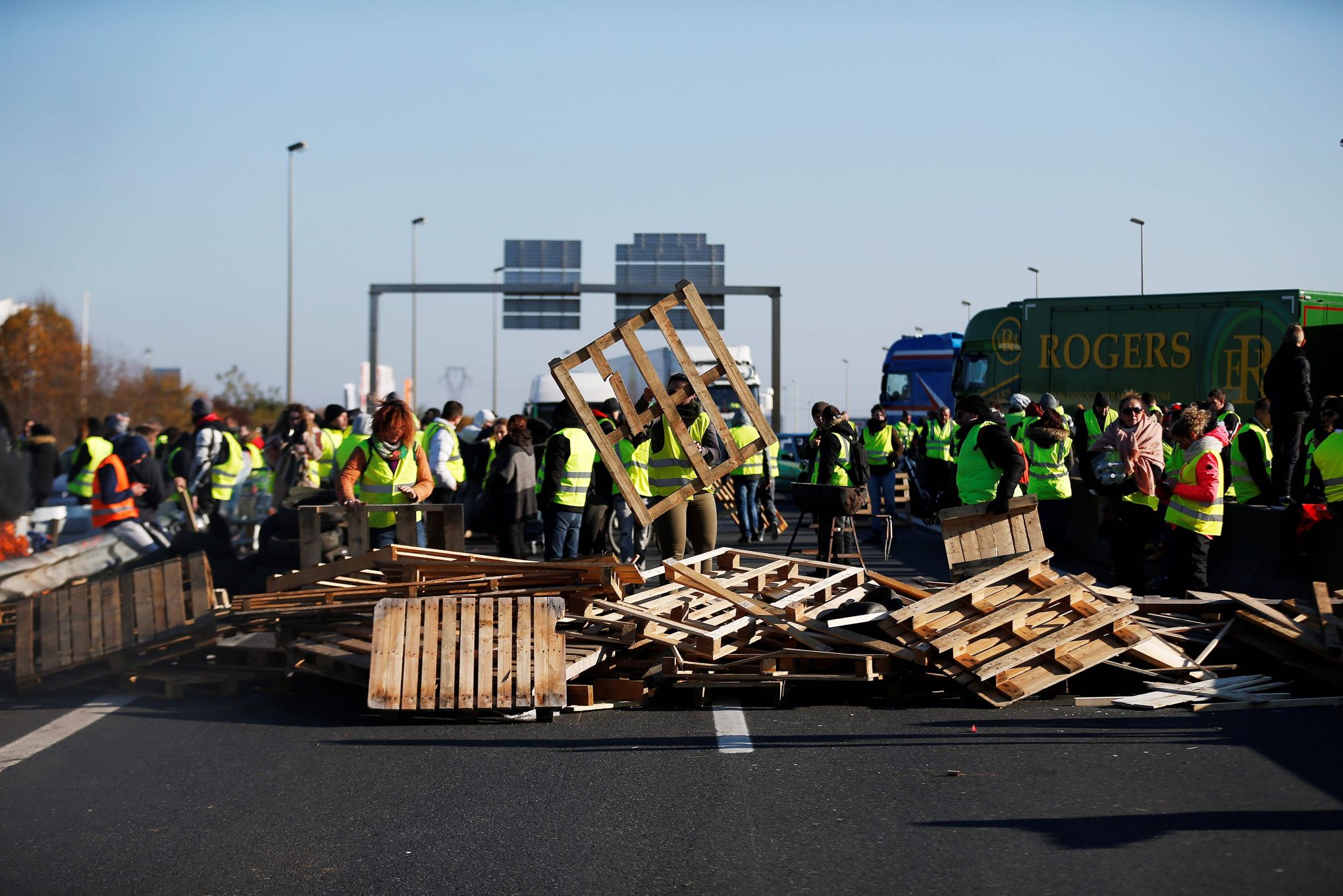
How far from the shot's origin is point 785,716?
25.4 feet

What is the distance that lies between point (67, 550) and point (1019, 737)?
8527 mm

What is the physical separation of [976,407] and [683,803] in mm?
6239

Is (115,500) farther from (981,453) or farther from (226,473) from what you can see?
(981,453)

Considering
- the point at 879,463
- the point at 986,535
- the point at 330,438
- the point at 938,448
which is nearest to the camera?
the point at 986,535

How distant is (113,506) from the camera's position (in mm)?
13133

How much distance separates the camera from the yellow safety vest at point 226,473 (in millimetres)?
17125

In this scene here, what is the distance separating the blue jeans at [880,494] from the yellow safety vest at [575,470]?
593 centimetres

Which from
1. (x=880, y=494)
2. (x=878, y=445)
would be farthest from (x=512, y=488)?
(x=878, y=445)

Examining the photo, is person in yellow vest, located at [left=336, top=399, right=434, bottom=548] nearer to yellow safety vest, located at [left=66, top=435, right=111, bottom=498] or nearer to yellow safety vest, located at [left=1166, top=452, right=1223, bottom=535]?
yellow safety vest, located at [left=66, top=435, right=111, bottom=498]

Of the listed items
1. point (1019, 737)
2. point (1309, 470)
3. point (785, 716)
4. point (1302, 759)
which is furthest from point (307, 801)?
point (1309, 470)

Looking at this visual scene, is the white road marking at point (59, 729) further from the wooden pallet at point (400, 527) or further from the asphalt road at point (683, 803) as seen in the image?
the wooden pallet at point (400, 527)

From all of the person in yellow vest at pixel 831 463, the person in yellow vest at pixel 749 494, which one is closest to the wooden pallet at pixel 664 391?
the person in yellow vest at pixel 831 463

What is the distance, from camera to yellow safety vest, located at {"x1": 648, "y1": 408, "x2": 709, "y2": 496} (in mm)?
12219

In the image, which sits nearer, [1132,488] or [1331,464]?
[1331,464]
